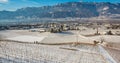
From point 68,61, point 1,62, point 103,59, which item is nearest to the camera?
point 1,62

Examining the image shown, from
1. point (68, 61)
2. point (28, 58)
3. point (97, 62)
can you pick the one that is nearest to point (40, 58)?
point (28, 58)

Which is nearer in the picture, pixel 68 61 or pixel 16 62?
pixel 16 62

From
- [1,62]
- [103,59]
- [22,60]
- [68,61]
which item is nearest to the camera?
[1,62]

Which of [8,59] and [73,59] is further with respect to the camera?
[73,59]

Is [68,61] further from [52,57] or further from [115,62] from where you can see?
[115,62]

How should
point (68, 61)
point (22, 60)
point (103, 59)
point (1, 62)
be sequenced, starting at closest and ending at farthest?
point (1, 62)
point (22, 60)
point (68, 61)
point (103, 59)

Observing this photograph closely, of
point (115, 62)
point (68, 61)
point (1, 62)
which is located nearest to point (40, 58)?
point (68, 61)

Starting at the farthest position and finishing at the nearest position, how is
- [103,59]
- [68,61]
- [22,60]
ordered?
1. [103,59]
2. [68,61]
3. [22,60]

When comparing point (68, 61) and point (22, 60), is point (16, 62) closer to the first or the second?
point (22, 60)
